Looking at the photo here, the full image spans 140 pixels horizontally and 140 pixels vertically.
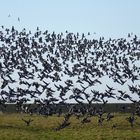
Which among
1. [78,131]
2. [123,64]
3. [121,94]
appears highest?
[123,64]

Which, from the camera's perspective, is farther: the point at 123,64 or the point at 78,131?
the point at 123,64

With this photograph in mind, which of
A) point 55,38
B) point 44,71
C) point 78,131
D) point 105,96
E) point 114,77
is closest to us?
point 78,131

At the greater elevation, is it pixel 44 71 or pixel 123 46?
pixel 123 46

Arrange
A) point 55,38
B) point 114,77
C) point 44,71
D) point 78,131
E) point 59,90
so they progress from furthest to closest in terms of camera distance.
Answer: point 114,77, point 55,38, point 44,71, point 59,90, point 78,131

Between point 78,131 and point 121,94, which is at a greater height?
point 121,94

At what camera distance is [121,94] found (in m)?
72.1

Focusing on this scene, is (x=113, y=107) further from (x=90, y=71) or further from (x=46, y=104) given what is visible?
(x=46, y=104)

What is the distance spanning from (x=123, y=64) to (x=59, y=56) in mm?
14243

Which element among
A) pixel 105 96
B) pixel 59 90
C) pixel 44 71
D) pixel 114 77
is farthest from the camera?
pixel 114 77

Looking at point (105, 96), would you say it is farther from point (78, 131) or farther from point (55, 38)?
point (55, 38)

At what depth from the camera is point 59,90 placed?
75.2 meters

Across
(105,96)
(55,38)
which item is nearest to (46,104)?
(105,96)

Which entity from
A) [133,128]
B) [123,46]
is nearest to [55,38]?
[123,46]

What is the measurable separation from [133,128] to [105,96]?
12153 mm
